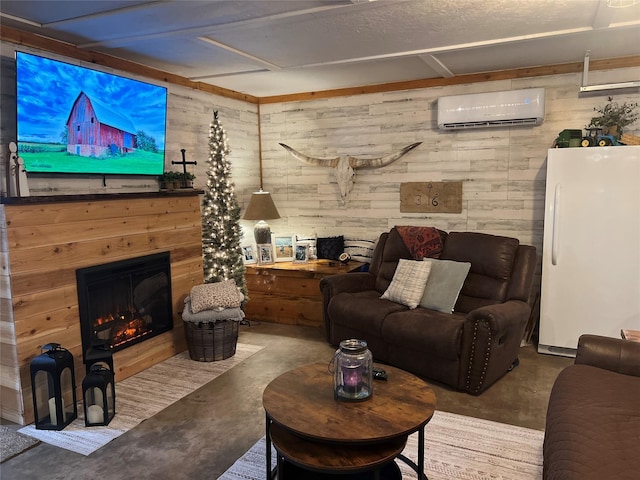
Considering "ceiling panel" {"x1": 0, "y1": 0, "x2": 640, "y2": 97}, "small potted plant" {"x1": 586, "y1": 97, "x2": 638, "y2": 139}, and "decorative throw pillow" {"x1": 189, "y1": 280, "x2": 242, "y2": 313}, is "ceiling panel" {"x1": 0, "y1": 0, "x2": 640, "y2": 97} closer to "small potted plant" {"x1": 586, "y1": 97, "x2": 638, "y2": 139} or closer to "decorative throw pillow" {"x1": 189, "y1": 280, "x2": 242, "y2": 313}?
"small potted plant" {"x1": 586, "y1": 97, "x2": 638, "y2": 139}

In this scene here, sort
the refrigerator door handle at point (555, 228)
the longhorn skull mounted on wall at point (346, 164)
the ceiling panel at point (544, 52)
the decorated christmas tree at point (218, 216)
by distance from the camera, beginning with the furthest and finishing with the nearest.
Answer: the longhorn skull mounted on wall at point (346, 164)
the decorated christmas tree at point (218, 216)
the refrigerator door handle at point (555, 228)
the ceiling panel at point (544, 52)

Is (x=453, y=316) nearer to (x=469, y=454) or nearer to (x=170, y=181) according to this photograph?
(x=469, y=454)

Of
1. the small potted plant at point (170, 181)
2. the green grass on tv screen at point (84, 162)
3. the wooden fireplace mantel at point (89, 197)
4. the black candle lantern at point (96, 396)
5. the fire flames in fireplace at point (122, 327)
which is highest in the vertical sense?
the green grass on tv screen at point (84, 162)

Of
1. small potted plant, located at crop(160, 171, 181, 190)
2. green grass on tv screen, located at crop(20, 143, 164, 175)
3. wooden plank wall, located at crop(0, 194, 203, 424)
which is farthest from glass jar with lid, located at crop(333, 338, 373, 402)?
small potted plant, located at crop(160, 171, 181, 190)

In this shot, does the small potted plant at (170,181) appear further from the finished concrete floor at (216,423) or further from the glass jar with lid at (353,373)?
the glass jar with lid at (353,373)

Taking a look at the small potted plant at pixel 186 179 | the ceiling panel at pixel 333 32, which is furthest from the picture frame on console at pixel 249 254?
the ceiling panel at pixel 333 32

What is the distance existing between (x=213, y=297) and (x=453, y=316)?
1.86 meters

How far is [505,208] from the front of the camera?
14.4 feet

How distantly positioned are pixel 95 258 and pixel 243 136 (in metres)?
2.46

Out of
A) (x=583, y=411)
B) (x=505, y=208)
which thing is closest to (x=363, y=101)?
(x=505, y=208)

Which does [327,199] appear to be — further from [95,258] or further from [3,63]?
[3,63]

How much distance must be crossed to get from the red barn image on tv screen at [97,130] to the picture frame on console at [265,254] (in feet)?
5.80

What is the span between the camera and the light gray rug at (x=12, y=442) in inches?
99.7

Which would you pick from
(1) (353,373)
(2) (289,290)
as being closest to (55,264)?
(1) (353,373)
